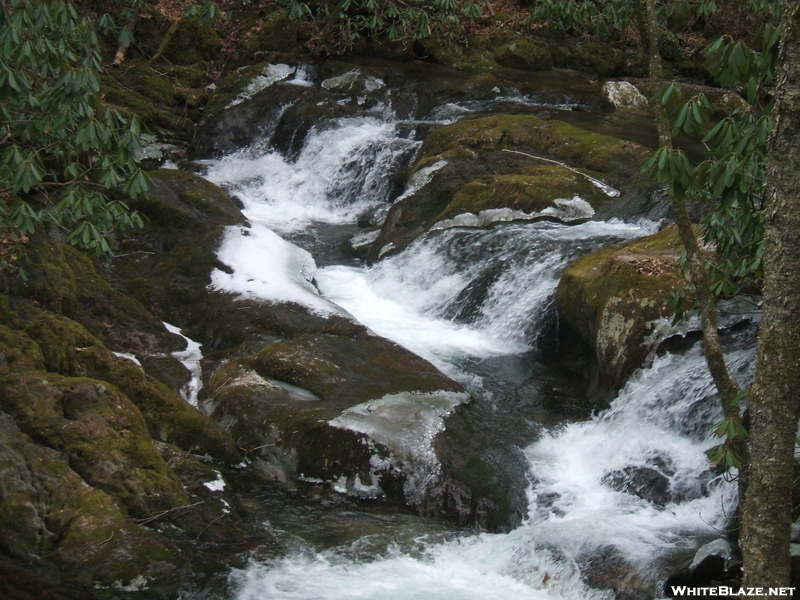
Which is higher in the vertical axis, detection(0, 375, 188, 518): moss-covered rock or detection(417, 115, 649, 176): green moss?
detection(417, 115, 649, 176): green moss

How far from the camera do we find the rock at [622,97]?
56.3 feet

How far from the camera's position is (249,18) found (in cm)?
2136

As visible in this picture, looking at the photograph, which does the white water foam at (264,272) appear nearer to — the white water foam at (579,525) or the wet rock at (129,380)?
the wet rock at (129,380)

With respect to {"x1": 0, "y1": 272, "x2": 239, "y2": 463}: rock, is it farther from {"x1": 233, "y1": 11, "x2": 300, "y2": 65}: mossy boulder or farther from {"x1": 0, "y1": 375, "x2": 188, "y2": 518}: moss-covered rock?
{"x1": 233, "y1": 11, "x2": 300, "y2": 65}: mossy boulder

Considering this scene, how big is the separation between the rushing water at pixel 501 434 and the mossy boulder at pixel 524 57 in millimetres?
9390

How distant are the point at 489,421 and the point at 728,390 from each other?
Answer: 2983 millimetres

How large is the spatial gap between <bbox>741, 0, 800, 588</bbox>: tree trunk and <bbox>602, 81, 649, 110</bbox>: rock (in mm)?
14913

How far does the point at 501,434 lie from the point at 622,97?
1223 cm

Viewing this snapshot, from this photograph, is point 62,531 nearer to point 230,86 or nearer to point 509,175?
point 509,175

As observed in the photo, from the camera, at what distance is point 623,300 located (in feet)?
25.4

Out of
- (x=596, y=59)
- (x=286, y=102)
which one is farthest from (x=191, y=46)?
(x=596, y=59)

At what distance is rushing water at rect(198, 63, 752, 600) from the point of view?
523 centimetres

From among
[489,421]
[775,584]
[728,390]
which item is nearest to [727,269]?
[728,390]

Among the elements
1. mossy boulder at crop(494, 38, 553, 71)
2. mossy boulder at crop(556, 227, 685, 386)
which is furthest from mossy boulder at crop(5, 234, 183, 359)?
mossy boulder at crop(494, 38, 553, 71)
